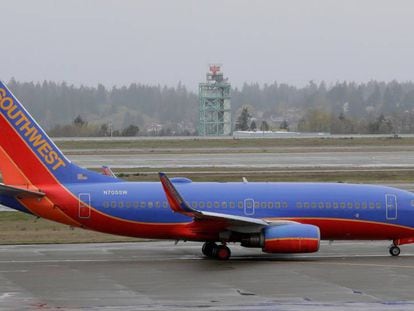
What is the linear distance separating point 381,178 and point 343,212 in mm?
29786

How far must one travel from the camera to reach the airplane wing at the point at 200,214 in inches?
1223

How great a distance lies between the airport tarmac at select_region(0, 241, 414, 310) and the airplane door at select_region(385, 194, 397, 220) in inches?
55.3

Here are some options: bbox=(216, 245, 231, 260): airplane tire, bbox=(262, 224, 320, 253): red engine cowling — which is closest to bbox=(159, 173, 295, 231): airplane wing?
bbox=(262, 224, 320, 253): red engine cowling

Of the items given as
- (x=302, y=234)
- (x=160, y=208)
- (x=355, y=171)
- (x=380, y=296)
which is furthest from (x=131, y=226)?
(x=355, y=171)

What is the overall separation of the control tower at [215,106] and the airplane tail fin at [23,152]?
424ft

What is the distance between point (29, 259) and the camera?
1297 inches

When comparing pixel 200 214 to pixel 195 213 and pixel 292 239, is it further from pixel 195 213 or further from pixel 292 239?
pixel 292 239

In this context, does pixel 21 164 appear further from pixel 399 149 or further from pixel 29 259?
pixel 399 149

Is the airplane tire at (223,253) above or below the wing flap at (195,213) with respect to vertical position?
below

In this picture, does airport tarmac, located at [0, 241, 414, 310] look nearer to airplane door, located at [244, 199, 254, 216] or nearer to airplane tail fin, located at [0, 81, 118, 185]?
airplane door, located at [244, 199, 254, 216]

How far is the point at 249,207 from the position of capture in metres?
33.6

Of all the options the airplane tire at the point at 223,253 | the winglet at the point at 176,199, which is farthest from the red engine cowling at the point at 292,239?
the winglet at the point at 176,199

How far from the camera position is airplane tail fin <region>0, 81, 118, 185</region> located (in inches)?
1292

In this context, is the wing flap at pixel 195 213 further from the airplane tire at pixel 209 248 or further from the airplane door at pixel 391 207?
the airplane door at pixel 391 207
